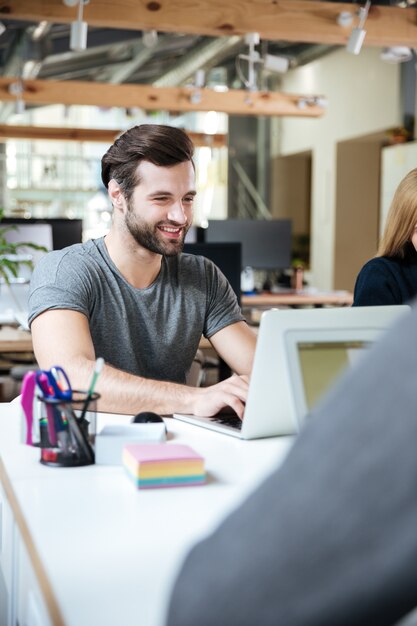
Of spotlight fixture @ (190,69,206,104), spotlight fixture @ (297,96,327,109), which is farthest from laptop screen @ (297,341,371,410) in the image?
spotlight fixture @ (297,96,327,109)

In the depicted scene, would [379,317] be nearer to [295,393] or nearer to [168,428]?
[295,393]

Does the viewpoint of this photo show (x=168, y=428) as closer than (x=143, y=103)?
Yes

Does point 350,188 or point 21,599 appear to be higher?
point 350,188

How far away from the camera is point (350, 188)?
405 inches

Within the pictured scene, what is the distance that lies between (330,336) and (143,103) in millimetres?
7330

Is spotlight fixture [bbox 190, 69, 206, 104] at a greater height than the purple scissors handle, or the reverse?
spotlight fixture [bbox 190, 69, 206, 104]

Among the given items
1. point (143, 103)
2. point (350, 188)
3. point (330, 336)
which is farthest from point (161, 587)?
point (350, 188)

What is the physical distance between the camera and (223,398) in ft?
6.14

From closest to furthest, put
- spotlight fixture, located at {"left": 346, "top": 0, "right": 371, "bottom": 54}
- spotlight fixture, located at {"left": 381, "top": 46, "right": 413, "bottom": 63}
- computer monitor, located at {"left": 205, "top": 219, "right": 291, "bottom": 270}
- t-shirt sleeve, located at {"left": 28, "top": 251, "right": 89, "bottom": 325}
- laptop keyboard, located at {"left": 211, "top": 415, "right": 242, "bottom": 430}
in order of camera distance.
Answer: laptop keyboard, located at {"left": 211, "top": 415, "right": 242, "bottom": 430}
t-shirt sleeve, located at {"left": 28, "top": 251, "right": 89, "bottom": 325}
spotlight fixture, located at {"left": 346, "top": 0, "right": 371, "bottom": 54}
spotlight fixture, located at {"left": 381, "top": 46, "right": 413, "bottom": 63}
computer monitor, located at {"left": 205, "top": 219, "right": 291, "bottom": 270}

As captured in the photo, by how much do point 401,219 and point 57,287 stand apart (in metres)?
1.18

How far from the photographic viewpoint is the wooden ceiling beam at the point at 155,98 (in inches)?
322

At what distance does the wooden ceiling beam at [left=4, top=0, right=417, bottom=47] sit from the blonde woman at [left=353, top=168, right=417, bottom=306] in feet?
10.2

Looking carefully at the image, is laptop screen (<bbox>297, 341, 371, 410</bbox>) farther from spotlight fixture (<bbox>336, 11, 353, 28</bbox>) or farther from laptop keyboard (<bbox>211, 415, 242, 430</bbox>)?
spotlight fixture (<bbox>336, 11, 353, 28</bbox>)

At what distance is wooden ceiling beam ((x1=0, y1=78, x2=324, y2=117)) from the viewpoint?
8180mm
